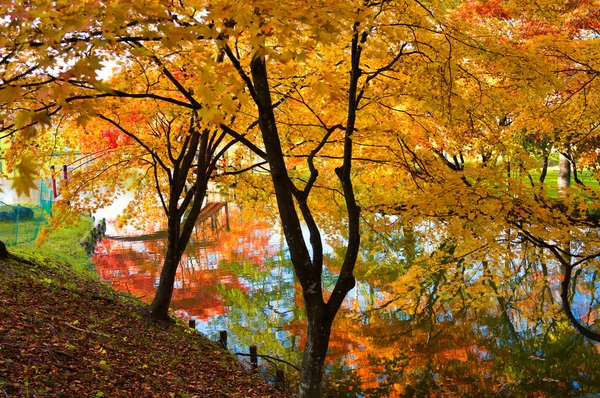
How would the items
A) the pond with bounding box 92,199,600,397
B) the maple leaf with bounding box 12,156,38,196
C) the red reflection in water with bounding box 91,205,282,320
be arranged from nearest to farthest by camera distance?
1. the maple leaf with bounding box 12,156,38,196
2. the pond with bounding box 92,199,600,397
3. the red reflection in water with bounding box 91,205,282,320

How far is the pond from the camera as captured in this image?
9.95m

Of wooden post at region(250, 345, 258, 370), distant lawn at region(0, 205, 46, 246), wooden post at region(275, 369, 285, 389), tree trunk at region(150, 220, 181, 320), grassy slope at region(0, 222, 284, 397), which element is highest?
distant lawn at region(0, 205, 46, 246)

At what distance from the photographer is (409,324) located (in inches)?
515

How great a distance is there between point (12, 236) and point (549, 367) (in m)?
17.0

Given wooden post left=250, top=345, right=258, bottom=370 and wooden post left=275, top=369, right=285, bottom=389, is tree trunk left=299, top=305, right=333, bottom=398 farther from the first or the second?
wooden post left=250, top=345, right=258, bottom=370

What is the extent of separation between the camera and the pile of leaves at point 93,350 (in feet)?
18.0

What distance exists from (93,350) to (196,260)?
14308mm

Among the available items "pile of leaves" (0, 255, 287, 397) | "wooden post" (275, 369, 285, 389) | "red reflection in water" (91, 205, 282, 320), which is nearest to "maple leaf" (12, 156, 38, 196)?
"pile of leaves" (0, 255, 287, 397)

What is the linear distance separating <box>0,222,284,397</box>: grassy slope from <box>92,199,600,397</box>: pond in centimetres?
212

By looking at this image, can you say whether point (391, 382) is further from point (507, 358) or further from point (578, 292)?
point (578, 292)

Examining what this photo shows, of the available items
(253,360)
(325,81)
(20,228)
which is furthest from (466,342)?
(20,228)

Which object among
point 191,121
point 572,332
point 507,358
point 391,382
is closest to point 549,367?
point 507,358

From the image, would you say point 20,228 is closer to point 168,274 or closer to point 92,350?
point 168,274

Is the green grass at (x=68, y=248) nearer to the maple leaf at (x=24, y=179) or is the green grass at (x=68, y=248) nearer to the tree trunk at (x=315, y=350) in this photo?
the tree trunk at (x=315, y=350)
